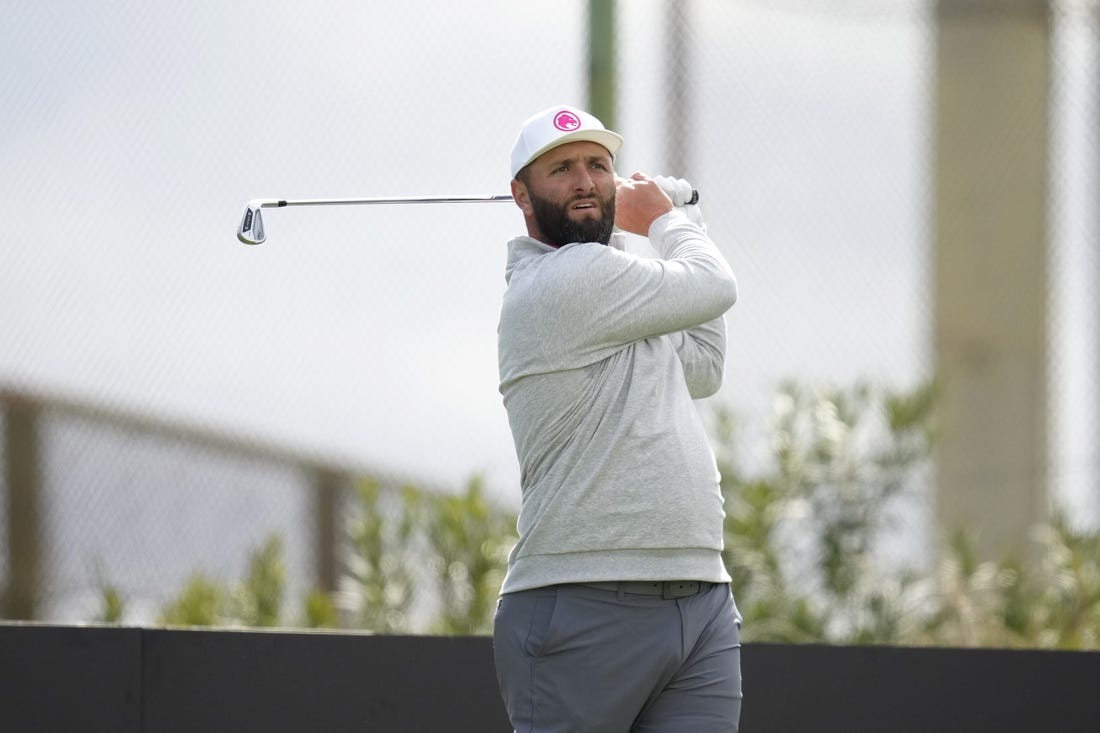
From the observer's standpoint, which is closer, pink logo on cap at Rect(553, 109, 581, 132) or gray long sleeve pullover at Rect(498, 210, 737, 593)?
gray long sleeve pullover at Rect(498, 210, 737, 593)

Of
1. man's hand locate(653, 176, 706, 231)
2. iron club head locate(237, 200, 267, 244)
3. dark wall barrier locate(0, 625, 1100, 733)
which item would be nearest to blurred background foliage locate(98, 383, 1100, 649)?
dark wall barrier locate(0, 625, 1100, 733)

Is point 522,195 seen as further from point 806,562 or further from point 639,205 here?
point 806,562

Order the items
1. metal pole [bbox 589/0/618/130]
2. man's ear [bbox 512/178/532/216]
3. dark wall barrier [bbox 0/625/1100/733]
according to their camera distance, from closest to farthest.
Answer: man's ear [bbox 512/178/532/216]
dark wall barrier [bbox 0/625/1100/733]
metal pole [bbox 589/0/618/130]

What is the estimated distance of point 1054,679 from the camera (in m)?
3.65

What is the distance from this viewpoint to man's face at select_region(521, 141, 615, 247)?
2771 mm

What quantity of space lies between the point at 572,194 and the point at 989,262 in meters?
2.82

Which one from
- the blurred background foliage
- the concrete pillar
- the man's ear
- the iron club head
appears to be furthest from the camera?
the concrete pillar

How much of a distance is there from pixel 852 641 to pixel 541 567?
8.04 ft

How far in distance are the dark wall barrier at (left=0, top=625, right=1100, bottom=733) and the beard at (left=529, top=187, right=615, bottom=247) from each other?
1.24m

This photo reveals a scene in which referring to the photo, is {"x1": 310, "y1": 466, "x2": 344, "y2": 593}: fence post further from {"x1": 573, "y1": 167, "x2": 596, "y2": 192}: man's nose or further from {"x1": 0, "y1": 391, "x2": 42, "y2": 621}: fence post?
{"x1": 573, "y1": 167, "x2": 596, "y2": 192}: man's nose

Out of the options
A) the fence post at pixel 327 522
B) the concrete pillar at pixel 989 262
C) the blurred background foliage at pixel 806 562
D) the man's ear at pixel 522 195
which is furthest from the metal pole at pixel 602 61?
the man's ear at pixel 522 195

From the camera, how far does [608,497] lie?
2.62 metres

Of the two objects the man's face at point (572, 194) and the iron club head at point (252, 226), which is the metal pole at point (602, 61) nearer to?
the iron club head at point (252, 226)

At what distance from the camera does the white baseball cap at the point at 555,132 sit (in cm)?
275
